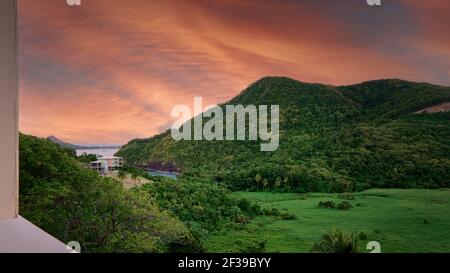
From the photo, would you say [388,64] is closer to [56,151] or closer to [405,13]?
[405,13]

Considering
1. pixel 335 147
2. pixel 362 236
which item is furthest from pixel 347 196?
pixel 335 147

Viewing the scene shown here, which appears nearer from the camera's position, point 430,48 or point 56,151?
point 430,48

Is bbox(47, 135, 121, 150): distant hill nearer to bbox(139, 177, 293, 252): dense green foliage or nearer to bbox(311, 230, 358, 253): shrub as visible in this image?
bbox(139, 177, 293, 252): dense green foliage

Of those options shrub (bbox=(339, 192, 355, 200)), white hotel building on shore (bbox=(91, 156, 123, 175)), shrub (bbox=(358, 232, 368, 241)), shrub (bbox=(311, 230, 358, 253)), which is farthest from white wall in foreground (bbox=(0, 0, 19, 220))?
shrub (bbox=(358, 232, 368, 241))

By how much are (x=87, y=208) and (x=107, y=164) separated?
524 mm

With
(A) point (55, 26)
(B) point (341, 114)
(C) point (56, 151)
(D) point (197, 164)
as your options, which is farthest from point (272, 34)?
(C) point (56, 151)

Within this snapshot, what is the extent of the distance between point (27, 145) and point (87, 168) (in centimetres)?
72

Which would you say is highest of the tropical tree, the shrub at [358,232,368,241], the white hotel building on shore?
the white hotel building on shore

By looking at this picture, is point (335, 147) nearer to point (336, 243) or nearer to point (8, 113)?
point (336, 243)

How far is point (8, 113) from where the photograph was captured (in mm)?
5129

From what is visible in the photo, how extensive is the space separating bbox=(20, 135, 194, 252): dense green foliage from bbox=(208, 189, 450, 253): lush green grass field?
2.04 feet

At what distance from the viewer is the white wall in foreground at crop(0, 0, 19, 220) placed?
16.5 ft

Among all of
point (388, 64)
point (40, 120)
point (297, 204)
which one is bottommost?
point (297, 204)

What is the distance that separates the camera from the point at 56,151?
18.7 feet
